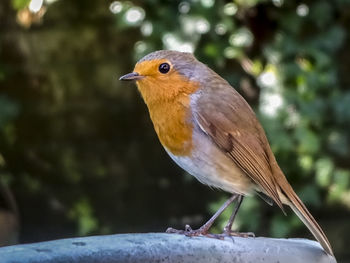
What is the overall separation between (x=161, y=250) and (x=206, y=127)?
841mm

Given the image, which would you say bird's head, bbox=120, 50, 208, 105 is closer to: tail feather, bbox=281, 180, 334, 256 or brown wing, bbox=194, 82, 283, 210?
brown wing, bbox=194, 82, 283, 210

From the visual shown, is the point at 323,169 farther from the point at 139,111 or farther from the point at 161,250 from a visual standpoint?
the point at 161,250

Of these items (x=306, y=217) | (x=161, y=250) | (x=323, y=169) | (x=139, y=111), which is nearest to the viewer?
(x=161, y=250)

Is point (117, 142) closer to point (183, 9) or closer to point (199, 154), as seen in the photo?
point (183, 9)

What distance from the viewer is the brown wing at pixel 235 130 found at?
273 centimetres

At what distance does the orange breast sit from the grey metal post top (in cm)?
54

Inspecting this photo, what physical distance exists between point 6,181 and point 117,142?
746mm

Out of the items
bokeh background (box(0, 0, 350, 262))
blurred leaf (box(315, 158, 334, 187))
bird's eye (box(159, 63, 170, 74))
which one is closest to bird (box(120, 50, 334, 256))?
bird's eye (box(159, 63, 170, 74))

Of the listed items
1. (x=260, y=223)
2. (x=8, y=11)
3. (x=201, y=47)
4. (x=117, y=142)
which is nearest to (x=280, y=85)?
(x=201, y=47)

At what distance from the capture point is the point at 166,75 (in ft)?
9.05

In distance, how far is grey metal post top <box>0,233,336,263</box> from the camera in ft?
5.89

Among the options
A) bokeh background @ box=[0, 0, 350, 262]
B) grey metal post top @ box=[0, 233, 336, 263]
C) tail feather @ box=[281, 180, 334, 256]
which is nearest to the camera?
grey metal post top @ box=[0, 233, 336, 263]

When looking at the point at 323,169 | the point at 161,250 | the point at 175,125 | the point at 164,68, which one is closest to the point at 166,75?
the point at 164,68

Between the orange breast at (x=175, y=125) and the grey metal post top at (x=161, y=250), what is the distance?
0.54 m
